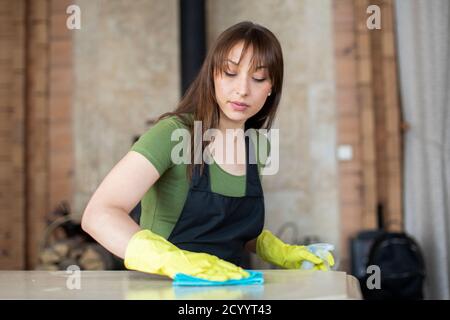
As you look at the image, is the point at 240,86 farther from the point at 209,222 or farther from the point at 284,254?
the point at 284,254

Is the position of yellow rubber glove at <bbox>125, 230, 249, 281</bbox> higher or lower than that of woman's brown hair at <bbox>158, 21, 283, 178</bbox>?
lower

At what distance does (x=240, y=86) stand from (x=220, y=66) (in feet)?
0.21

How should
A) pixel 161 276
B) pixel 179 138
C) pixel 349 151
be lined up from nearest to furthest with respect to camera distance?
pixel 161 276, pixel 179 138, pixel 349 151

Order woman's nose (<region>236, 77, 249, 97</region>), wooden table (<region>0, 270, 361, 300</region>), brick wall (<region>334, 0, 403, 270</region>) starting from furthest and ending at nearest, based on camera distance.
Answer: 1. brick wall (<region>334, 0, 403, 270</region>)
2. woman's nose (<region>236, 77, 249, 97</region>)
3. wooden table (<region>0, 270, 361, 300</region>)

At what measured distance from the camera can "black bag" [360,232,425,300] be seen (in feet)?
13.6

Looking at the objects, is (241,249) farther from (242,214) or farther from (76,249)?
(76,249)

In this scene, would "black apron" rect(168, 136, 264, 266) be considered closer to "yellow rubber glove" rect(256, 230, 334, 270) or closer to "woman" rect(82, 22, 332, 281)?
"woman" rect(82, 22, 332, 281)

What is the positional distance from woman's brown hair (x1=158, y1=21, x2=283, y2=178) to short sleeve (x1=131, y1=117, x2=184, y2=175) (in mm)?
73

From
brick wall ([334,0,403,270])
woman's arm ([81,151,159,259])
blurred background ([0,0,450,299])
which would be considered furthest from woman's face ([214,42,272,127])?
brick wall ([334,0,403,270])

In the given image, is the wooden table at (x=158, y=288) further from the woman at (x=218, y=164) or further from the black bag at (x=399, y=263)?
the black bag at (x=399, y=263)

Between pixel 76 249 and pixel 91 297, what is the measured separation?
11.9ft

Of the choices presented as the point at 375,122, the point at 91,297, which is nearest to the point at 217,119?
the point at 91,297

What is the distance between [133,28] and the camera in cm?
529

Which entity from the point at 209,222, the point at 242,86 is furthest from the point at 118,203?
the point at 242,86
